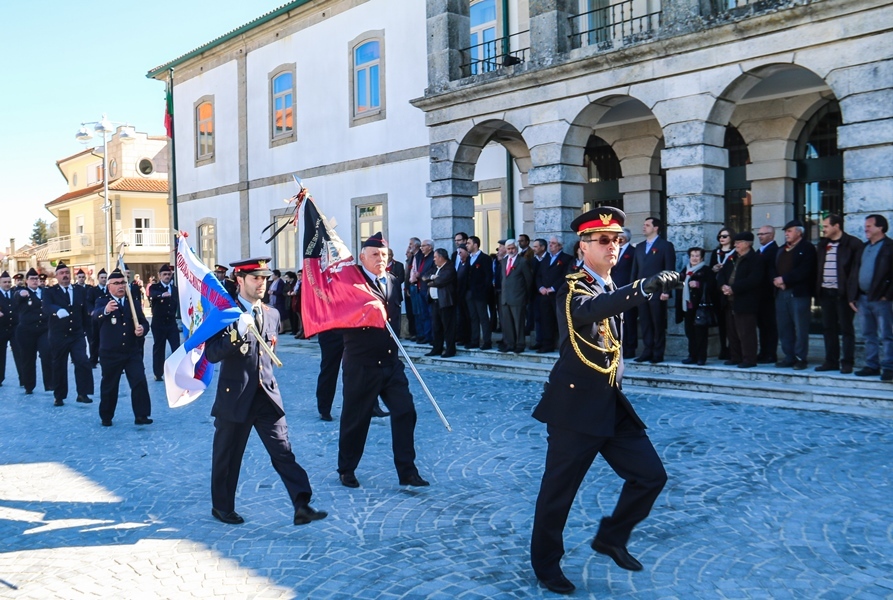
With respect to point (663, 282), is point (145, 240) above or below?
above

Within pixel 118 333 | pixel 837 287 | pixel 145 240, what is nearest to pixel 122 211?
pixel 145 240

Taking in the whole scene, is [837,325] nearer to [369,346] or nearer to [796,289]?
[796,289]

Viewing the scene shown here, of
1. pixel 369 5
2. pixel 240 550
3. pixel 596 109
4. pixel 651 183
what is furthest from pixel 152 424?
pixel 369 5

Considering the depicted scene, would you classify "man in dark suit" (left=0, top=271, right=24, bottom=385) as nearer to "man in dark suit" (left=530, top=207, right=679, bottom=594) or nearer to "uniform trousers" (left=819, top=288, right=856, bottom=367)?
"man in dark suit" (left=530, top=207, right=679, bottom=594)

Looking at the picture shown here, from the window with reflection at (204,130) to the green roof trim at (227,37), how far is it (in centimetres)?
167

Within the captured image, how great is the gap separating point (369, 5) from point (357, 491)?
51.2 ft

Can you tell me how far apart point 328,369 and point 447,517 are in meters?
4.05

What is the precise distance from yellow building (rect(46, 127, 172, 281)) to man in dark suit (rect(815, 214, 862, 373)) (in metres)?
42.5

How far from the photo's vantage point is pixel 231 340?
5461 millimetres

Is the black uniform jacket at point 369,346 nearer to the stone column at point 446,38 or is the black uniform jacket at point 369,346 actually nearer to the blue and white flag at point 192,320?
the blue and white flag at point 192,320

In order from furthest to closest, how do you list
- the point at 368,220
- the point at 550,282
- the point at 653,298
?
1. the point at 368,220
2. the point at 550,282
3. the point at 653,298

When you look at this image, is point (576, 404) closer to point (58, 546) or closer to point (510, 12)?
point (58, 546)

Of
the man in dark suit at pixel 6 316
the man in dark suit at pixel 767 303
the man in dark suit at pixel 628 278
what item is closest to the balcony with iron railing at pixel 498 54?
the man in dark suit at pixel 628 278

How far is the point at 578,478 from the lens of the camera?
169 inches
